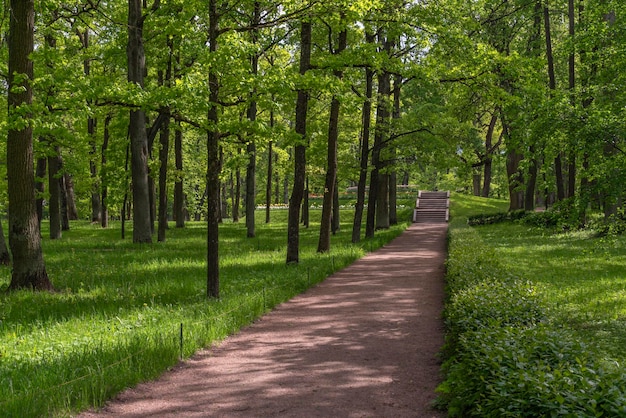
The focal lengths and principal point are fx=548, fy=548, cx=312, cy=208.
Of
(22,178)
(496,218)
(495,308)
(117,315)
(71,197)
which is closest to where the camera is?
(495,308)

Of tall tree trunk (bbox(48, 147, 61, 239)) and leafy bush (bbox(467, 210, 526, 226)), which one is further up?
tall tree trunk (bbox(48, 147, 61, 239))

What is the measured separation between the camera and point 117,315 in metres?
9.28

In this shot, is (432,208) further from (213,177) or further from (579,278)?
(213,177)

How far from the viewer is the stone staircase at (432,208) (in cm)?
4469

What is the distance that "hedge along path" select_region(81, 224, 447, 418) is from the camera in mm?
6012

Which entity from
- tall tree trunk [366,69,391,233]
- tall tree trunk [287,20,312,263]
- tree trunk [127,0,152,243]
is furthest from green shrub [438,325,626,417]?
tall tree trunk [366,69,391,233]

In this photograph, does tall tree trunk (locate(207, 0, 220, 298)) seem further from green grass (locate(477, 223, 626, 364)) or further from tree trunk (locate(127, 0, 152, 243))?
tree trunk (locate(127, 0, 152, 243))

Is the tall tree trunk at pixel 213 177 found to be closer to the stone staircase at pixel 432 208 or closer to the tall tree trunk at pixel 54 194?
the tall tree trunk at pixel 54 194

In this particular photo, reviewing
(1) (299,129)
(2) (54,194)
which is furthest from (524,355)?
(2) (54,194)

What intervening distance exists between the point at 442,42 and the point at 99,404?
14.1 m

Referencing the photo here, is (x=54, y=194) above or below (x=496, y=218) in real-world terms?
above

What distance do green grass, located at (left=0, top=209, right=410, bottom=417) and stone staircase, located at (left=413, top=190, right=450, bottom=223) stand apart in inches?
1055

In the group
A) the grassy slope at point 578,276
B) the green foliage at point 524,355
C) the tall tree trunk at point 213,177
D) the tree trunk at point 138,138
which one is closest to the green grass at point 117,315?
the tall tree trunk at point 213,177

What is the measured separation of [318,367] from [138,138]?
1587 centimetres
